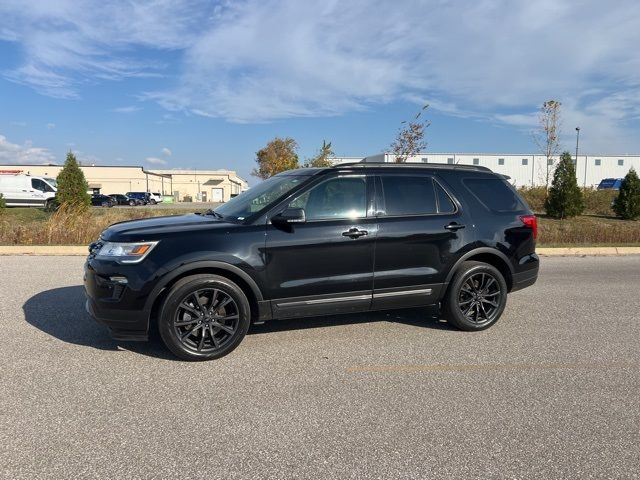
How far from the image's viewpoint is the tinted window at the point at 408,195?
515 cm

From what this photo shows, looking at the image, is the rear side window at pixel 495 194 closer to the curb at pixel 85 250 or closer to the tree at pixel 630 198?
the curb at pixel 85 250

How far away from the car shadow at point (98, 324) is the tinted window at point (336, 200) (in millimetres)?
1427

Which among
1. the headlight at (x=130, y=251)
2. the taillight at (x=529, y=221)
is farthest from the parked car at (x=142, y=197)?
the taillight at (x=529, y=221)

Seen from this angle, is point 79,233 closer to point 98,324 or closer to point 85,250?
point 85,250

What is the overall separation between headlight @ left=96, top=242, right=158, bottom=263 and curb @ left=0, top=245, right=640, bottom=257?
7663 millimetres

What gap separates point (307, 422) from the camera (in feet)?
10.9

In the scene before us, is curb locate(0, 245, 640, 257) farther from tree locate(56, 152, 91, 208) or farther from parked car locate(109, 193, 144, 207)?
parked car locate(109, 193, 144, 207)

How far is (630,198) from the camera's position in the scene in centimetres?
2098

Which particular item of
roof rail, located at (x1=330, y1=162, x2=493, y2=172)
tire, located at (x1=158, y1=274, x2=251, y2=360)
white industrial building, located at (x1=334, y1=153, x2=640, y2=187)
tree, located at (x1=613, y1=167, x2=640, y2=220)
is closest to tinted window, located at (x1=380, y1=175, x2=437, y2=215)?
roof rail, located at (x1=330, y1=162, x2=493, y2=172)

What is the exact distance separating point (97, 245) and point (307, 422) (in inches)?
108

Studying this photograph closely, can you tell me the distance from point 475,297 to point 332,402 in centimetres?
255

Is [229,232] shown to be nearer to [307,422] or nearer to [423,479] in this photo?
[307,422]

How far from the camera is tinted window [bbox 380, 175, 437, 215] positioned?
5148 millimetres

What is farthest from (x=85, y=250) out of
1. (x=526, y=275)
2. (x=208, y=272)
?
(x=526, y=275)
